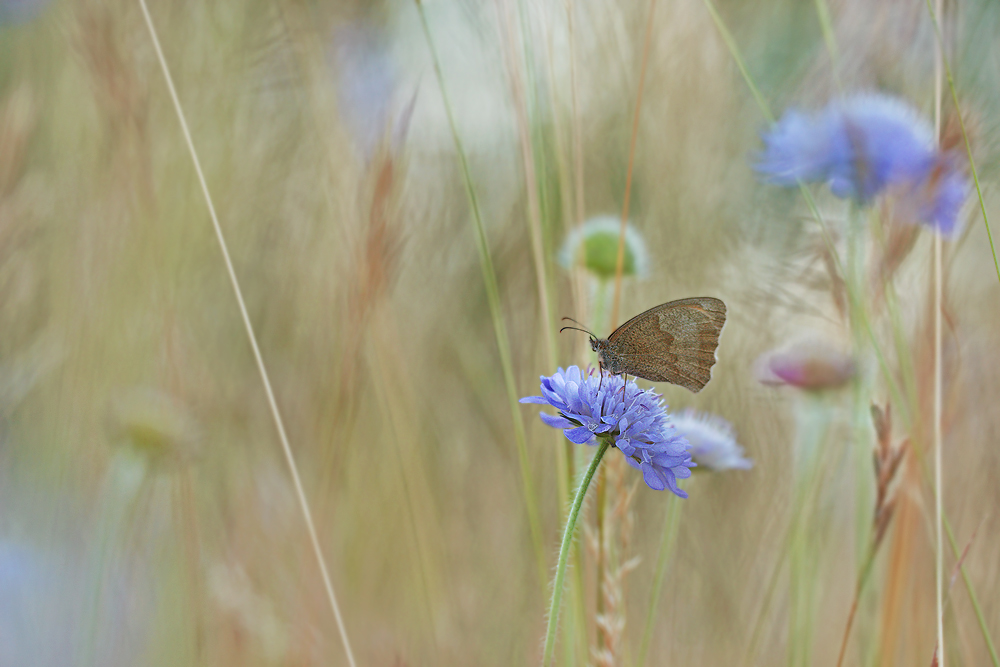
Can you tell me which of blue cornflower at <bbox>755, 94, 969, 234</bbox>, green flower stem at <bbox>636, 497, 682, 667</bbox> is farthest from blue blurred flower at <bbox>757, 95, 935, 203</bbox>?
green flower stem at <bbox>636, 497, 682, 667</bbox>

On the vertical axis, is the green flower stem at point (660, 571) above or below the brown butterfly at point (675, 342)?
below

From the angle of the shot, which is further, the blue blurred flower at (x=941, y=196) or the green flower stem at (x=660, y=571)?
the blue blurred flower at (x=941, y=196)

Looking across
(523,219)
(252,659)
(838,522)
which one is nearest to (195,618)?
(252,659)

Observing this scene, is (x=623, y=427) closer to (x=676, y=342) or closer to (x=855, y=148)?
(x=676, y=342)

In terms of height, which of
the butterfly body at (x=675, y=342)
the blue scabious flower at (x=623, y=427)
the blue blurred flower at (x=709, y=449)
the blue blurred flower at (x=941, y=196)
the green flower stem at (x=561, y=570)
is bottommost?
the green flower stem at (x=561, y=570)

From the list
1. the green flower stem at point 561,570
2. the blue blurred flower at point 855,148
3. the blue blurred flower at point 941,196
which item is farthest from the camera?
the blue blurred flower at point 855,148

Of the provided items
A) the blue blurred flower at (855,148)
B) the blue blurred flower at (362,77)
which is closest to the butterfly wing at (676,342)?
the blue blurred flower at (855,148)

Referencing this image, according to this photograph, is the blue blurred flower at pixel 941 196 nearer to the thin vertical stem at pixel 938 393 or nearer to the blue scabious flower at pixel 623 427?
the thin vertical stem at pixel 938 393
